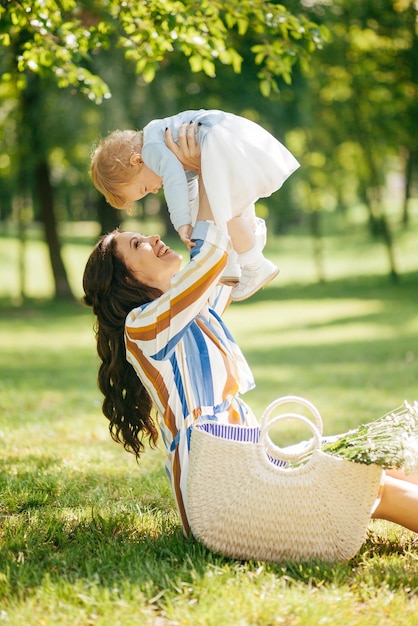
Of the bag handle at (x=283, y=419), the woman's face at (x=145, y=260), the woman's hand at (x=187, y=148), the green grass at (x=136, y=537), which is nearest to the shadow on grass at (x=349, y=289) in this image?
the green grass at (x=136, y=537)

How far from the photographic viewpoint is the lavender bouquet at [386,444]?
123 inches

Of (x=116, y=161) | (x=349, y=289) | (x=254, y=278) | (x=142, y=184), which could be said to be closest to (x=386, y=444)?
(x=254, y=278)

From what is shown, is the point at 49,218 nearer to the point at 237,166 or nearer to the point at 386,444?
the point at 237,166

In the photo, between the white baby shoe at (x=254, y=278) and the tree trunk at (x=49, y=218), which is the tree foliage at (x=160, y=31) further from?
the tree trunk at (x=49, y=218)

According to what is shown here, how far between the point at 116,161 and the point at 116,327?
94 centimetres

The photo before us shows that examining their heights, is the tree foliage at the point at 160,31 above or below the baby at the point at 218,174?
above

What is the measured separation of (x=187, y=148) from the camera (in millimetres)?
3695

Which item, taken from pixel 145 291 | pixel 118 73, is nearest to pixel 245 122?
pixel 145 291

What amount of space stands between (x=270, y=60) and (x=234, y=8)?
1.75ft

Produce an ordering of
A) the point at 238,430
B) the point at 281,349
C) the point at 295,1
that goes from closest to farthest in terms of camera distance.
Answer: the point at 238,430, the point at 281,349, the point at 295,1

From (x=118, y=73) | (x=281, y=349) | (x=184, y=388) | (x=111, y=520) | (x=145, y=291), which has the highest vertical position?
(x=118, y=73)

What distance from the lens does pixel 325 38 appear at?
5859 millimetres

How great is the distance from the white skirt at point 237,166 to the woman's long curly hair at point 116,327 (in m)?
0.54

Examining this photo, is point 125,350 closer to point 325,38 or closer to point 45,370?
point 325,38
